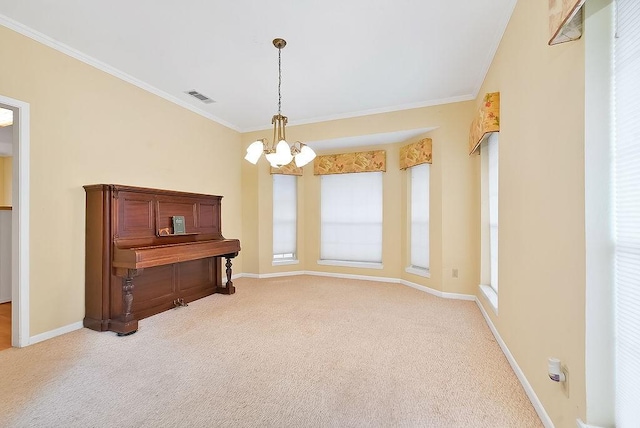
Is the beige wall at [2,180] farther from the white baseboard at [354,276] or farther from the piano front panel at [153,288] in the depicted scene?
the white baseboard at [354,276]

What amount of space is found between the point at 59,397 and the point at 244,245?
359 cm

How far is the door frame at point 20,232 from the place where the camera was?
8.20ft

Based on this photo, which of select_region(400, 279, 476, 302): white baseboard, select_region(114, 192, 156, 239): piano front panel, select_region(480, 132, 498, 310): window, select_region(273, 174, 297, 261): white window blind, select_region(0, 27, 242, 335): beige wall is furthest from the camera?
select_region(273, 174, 297, 261): white window blind

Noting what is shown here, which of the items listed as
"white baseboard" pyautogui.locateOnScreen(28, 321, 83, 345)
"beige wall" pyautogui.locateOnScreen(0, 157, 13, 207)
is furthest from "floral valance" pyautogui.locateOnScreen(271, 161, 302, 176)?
"beige wall" pyautogui.locateOnScreen(0, 157, 13, 207)

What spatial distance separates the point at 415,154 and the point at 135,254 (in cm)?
387

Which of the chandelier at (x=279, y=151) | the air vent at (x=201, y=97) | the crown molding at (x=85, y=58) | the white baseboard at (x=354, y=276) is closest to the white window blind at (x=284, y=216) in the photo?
the white baseboard at (x=354, y=276)

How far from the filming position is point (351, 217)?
5.36m

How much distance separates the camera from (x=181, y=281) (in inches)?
148

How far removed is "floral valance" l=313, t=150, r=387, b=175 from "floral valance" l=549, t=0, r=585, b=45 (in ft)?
11.9

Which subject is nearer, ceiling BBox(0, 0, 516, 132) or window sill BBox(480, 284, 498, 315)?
ceiling BBox(0, 0, 516, 132)

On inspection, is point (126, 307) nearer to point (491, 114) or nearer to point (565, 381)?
point (565, 381)

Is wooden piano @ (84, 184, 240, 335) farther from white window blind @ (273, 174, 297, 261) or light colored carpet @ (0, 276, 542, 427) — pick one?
white window blind @ (273, 174, 297, 261)

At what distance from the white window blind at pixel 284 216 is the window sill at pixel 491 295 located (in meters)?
3.31

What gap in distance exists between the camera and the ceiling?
232 cm
